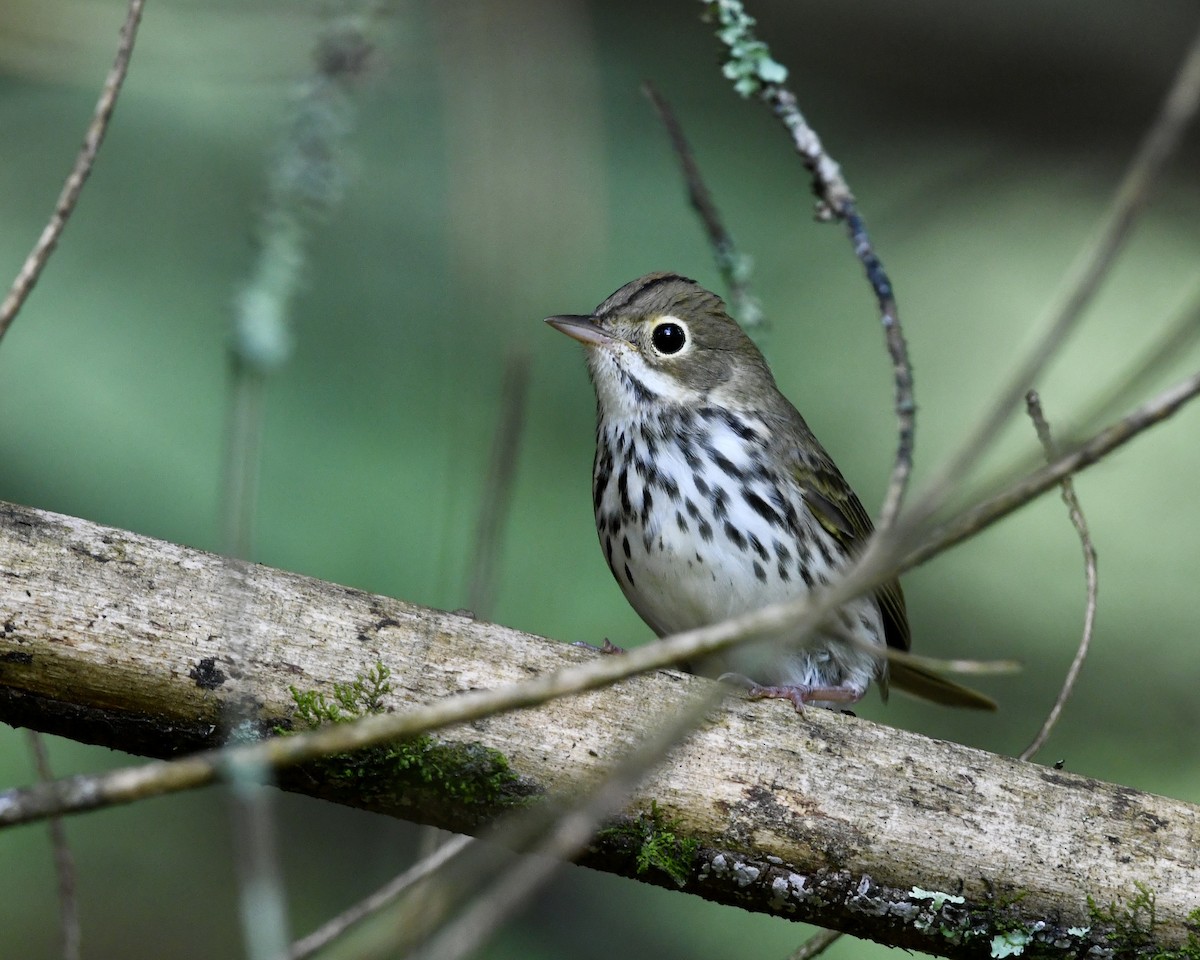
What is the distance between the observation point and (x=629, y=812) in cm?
232

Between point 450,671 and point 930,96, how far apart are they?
370 cm

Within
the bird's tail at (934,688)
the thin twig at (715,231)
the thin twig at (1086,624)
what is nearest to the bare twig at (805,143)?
the thin twig at (715,231)

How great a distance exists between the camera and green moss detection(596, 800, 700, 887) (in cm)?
232

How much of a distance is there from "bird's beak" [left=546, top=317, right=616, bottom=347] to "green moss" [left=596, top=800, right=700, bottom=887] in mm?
1343

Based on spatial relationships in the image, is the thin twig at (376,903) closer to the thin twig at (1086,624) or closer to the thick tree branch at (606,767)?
the thick tree branch at (606,767)

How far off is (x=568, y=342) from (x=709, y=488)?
67.7 inches

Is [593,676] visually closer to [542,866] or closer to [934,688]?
[542,866]

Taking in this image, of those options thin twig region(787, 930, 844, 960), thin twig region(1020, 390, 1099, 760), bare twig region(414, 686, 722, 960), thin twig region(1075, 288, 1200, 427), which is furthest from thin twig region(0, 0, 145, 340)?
thin twig region(787, 930, 844, 960)

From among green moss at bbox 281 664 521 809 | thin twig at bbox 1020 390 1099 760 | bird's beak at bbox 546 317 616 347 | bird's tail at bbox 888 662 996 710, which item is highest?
bird's beak at bbox 546 317 616 347

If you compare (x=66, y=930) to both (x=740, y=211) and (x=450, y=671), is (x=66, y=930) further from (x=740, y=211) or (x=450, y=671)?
(x=740, y=211)

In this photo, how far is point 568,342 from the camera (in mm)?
4762

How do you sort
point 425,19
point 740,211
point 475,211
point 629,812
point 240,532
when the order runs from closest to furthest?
point 240,532 → point 475,211 → point 629,812 → point 425,19 → point 740,211

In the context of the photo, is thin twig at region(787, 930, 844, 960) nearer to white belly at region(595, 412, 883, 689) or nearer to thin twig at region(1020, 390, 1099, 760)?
thin twig at region(1020, 390, 1099, 760)

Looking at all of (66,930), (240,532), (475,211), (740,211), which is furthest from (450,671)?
(740,211)
